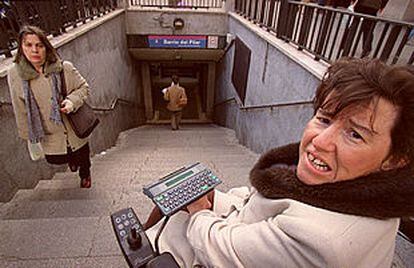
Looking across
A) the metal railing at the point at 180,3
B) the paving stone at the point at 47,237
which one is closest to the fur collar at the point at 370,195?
the paving stone at the point at 47,237

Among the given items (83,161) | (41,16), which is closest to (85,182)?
(83,161)

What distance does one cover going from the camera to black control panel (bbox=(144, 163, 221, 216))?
1.15m

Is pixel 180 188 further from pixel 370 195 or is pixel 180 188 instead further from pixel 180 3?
pixel 180 3

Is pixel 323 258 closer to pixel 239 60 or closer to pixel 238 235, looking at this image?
pixel 238 235

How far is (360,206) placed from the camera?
0.79 metres

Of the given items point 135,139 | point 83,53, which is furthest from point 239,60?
point 83,53

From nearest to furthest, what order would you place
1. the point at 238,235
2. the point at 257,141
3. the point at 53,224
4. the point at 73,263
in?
the point at 238,235 → the point at 73,263 → the point at 53,224 → the point at 257,141

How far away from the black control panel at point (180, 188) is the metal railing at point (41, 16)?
7.37ft

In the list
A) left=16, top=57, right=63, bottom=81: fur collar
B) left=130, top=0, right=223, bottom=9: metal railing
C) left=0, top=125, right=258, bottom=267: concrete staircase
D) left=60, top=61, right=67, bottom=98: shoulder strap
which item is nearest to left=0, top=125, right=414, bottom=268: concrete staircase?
left=0, top=125, right=258, bottom=267: concrete staircase

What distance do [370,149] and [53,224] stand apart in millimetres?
2054

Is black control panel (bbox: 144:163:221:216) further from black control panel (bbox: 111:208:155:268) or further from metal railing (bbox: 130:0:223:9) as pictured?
metal railing (bbox: 130:0:223:9)

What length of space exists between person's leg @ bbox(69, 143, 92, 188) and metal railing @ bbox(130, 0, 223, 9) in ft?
20.0

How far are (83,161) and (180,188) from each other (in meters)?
1.76

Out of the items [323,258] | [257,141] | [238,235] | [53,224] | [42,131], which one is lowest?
[257,141]
